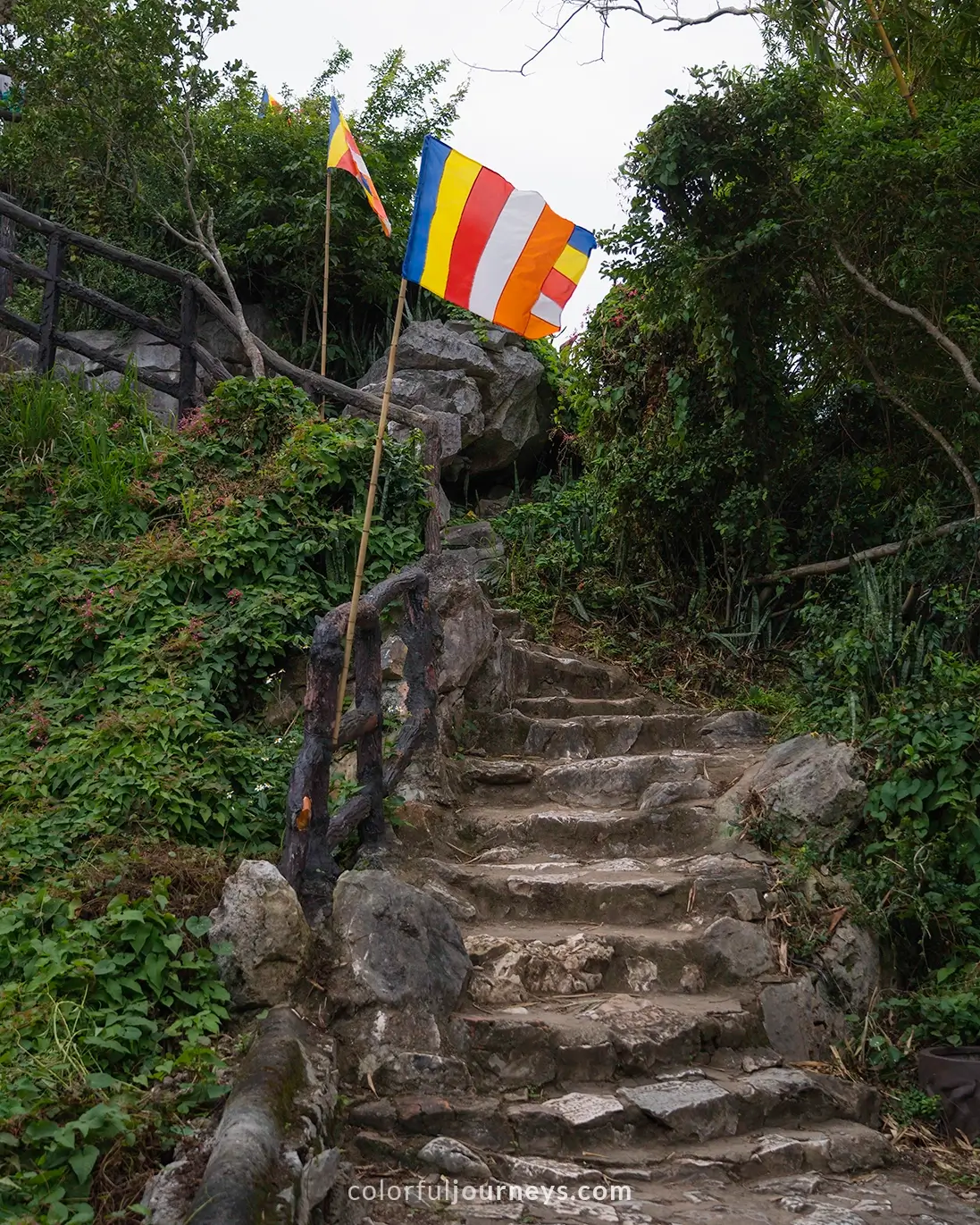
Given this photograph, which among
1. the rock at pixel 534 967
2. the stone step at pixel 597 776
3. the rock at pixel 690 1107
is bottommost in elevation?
the rock at pixel 690 1107

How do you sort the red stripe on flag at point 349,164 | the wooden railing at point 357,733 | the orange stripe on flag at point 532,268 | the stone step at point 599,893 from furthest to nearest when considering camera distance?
1. the red stripe on flag at point 349,164
2. the orange stripe on flag at point 532,268
3. the stone step at point 599,893
4. the wooden railing at point 357,733

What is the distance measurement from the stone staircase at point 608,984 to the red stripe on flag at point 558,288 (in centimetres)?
233

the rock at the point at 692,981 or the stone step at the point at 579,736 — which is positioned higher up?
the stone step at the point at 579,736

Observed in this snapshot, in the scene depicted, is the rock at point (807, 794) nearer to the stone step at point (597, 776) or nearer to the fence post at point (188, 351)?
the stone step at point (597, 776)

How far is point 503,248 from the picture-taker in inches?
189

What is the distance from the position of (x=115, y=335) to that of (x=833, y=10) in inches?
291

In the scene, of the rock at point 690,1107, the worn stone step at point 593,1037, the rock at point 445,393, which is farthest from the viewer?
the rock at point 445,393

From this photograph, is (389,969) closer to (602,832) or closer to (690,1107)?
(690,1107)

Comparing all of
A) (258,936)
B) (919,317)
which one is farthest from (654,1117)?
(919,317)

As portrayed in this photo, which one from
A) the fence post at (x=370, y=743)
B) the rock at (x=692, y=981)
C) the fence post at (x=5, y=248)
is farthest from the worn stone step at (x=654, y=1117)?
the fence post at (x=5, y=248)

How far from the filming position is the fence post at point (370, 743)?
14.6 ft

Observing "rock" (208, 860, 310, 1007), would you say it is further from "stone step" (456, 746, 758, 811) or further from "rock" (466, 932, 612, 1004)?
"stone step" (456, 746, 758, 811)

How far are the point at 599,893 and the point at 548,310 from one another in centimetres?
272

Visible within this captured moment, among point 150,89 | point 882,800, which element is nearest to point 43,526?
point 882,800
